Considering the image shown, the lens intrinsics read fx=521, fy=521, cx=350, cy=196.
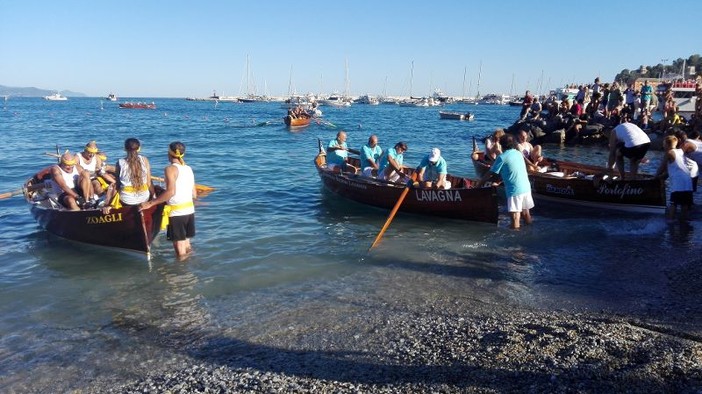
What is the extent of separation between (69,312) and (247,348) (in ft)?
9.44

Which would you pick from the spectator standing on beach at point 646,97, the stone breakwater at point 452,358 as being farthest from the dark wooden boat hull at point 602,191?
the spectator standing on beach at point 646,97

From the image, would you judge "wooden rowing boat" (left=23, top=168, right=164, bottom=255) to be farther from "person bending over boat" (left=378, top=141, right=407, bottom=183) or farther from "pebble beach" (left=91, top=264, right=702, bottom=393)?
"person bending over boat" (left=378, top=141, right=407, bottom=183)

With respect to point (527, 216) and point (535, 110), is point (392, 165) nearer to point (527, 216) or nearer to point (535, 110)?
point (527, 216)

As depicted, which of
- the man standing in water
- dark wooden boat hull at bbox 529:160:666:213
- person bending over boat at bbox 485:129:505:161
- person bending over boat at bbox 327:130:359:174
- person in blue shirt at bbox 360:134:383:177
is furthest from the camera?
person bending over boat at bbox 327:130:359:174

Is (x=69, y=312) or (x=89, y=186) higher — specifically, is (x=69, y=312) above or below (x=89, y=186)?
below

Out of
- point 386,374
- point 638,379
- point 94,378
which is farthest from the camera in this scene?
point 94,378

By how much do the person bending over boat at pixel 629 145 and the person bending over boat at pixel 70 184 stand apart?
11.5m

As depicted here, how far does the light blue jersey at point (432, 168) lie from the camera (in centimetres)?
1198

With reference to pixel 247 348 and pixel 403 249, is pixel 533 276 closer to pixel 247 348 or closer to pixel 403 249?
pixel 403 249

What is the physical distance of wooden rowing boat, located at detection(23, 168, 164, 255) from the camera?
865 cm

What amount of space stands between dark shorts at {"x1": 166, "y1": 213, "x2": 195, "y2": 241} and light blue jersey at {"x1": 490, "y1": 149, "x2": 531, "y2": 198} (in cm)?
552

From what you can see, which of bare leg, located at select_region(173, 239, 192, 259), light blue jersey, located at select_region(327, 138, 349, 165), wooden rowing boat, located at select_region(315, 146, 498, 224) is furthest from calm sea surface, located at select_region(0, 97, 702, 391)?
light blue jersey, located at select_region(327, 138, 349, 165)

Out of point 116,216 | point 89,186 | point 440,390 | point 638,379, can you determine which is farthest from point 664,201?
point 89,186

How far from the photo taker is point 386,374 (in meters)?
4.80
